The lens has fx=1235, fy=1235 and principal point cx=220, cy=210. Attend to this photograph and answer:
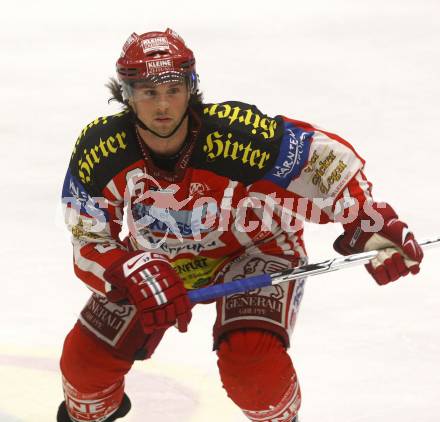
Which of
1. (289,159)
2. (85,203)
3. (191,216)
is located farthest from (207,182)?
(85,203)

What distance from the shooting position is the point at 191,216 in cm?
366

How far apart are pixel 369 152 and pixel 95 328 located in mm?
2888

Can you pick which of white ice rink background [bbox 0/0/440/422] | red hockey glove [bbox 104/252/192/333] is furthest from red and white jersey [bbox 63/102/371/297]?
white ice rink background [bbox 0/0/440/422]

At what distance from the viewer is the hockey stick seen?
3.53m

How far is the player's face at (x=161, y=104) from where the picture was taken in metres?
3.48

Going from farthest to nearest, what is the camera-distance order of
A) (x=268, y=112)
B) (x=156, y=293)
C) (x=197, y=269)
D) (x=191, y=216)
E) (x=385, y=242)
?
1. (x=268, y=112)
2. (x=197, y=269)
3. (x=191, y=216)
4. (x=385, y=242)
5. (x=156, y=293)

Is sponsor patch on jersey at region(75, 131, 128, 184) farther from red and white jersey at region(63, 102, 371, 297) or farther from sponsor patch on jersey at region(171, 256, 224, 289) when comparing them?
sponsor patch on jersey at region(171, 256, 224, 289)

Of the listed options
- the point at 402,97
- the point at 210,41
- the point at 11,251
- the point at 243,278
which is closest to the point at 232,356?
the point at 243,278

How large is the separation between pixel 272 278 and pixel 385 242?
1.12 ft

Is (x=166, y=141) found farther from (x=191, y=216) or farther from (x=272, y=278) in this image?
(x=272, y=278)

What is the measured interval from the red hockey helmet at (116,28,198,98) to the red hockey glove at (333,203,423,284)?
2.06ft

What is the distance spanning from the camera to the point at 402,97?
273 inches

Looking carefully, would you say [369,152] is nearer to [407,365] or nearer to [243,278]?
[407,365]

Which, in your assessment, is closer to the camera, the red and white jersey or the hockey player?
the hockey player
